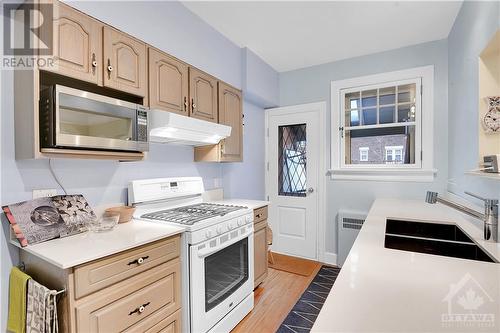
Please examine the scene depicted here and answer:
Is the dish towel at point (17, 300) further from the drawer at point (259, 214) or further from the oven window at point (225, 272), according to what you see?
the drawer at point (259, 214)

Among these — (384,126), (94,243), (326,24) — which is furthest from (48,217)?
(384,126)

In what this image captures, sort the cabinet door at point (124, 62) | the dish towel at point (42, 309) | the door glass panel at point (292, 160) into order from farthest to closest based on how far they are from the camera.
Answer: the door glass panel at point (292, 160)
the cabinet door at point (124, 62)
the dish towel at point (42, 309)

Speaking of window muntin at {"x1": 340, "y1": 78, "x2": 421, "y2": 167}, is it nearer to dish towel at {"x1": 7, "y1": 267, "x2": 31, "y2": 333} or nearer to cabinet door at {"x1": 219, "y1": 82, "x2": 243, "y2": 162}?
cabinet door at {"x1": 219, "y1": 82, "x2": 243, "y2": 162}

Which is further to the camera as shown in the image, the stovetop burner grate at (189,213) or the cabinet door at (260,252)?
the cabinet door at (260,252)

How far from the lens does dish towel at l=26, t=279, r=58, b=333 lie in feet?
3.59

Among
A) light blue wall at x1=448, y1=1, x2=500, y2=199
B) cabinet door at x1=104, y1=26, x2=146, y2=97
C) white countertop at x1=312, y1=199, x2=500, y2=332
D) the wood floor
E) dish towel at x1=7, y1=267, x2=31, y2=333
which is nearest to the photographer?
white countertop at x1=312, y1=199, x2=500, y2=332

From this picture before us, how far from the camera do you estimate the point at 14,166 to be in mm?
1350

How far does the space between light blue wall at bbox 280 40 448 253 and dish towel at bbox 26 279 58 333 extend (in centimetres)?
297

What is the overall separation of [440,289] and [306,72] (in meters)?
3.19

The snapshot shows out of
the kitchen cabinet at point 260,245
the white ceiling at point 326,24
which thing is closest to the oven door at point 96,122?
the white ceiling at point 326,24

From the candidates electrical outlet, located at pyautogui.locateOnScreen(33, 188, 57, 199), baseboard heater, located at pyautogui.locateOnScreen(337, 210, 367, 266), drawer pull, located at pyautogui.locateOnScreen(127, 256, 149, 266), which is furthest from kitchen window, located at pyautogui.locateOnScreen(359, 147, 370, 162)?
electrical outlet, located at pyautogui.locateOnScreen(33, 188, 57, 199)

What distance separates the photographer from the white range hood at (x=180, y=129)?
1.76m

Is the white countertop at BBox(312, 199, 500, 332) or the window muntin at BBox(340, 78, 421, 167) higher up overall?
the window muntin at BBox(340, 78, 421, 167)

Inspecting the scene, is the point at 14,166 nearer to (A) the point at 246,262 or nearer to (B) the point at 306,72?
(A) the point at 246,262
